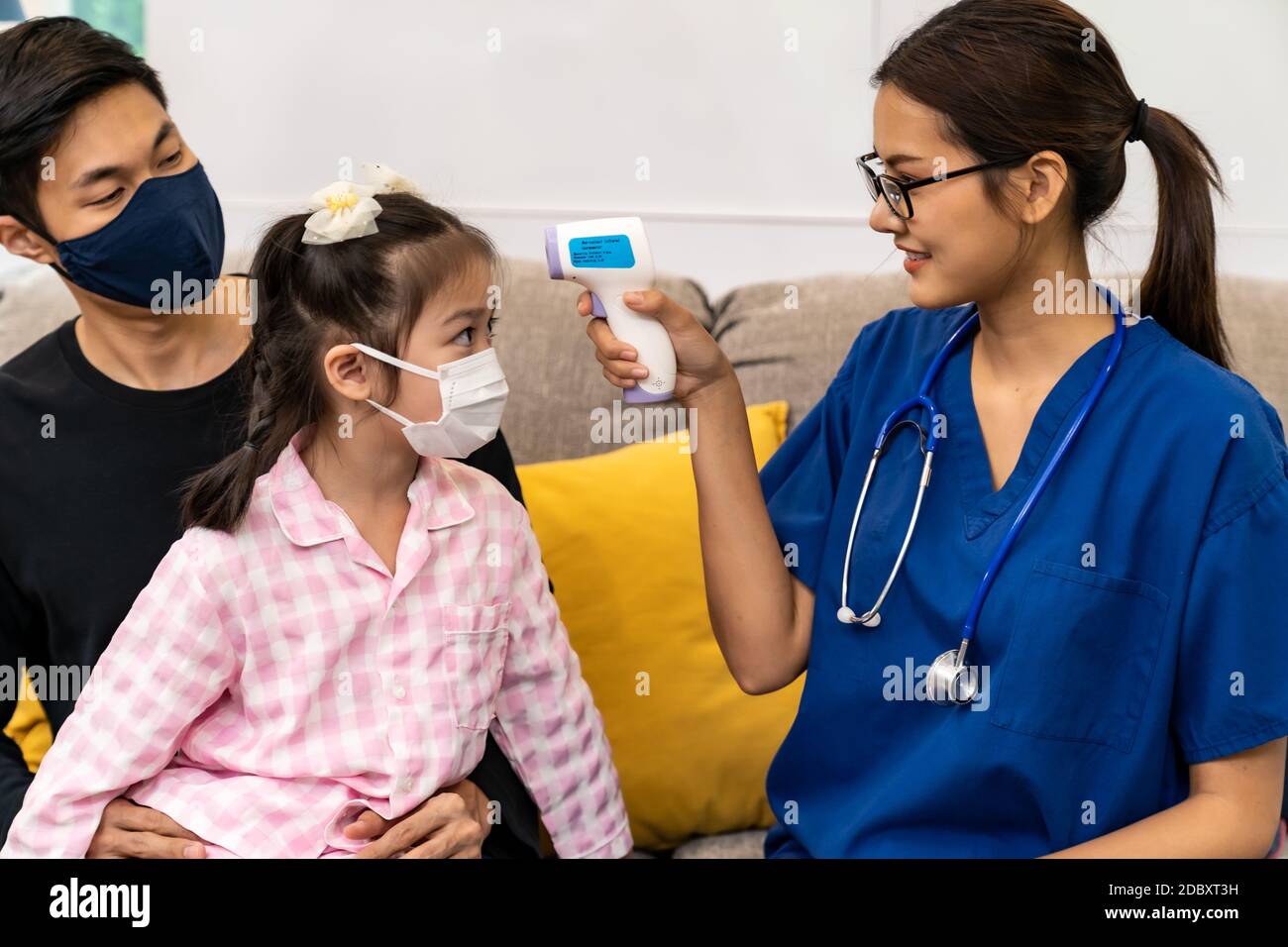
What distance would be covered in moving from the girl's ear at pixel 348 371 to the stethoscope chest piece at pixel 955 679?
67 cm

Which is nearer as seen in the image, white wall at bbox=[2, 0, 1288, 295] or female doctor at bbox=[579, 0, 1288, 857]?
female doctor at bbox=[579, 0, 1288, 857]

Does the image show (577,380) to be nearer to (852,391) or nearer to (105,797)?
(852,391)

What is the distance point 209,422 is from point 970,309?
0.92 m

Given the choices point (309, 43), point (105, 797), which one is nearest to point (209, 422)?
point (105, 797)

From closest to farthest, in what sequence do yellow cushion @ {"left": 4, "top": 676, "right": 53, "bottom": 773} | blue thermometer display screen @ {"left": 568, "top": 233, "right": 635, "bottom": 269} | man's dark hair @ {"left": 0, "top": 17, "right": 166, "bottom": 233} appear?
blue thermometer display screen @ {"left": 568, "top": 233, "right": 635, "bottom": 269} < man's dark hair @ {"left": 0, "top": 17, "right": 166, "bottom": 233} < yellow cushion @ {"left": 4, "top": 676, "right": 53, "bottom": 773}

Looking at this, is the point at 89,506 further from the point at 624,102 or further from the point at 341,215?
the point at 624,102

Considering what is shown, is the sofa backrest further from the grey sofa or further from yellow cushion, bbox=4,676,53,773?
yellow cushion, bbox=4,676,53,773

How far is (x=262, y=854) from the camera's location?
1342 mm

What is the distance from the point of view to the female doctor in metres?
1.27

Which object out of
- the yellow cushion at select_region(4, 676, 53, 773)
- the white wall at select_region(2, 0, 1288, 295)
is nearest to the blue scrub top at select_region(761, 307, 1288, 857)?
the yellow cushion at select_region(4, 676, 53, 773)

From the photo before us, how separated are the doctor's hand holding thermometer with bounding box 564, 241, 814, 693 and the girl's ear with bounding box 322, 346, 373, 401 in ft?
0.81

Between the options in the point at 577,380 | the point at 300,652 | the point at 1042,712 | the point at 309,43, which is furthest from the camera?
the point at 309,43

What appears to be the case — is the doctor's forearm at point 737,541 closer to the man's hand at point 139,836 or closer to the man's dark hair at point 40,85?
the man's hand at point 139,836

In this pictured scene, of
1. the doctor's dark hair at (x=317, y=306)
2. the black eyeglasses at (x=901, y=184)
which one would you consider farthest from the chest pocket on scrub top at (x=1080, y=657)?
the doctor's dark hair at (x=317, y=306)
